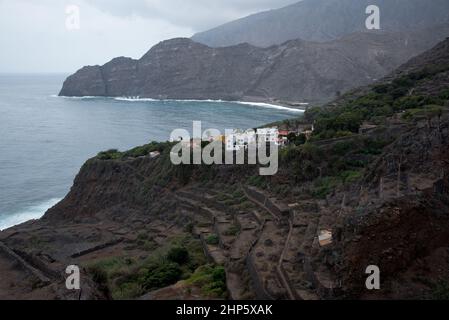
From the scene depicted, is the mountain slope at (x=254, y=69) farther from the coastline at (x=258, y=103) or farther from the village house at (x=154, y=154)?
the village house at (x=154, y=154)

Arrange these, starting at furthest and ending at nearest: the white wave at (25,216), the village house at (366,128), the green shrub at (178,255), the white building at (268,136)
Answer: the white wave at (25,216) → the white building at (268,136) → the village house at (366,128) → the green shrub at (178,255)

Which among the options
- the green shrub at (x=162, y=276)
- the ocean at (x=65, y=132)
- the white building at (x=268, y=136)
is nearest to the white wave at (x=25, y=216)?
the ocean at (x=65, y=132)

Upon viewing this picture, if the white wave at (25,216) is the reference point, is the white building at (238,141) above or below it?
above

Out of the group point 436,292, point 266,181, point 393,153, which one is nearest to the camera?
point 436,292

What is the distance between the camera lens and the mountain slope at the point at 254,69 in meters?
126

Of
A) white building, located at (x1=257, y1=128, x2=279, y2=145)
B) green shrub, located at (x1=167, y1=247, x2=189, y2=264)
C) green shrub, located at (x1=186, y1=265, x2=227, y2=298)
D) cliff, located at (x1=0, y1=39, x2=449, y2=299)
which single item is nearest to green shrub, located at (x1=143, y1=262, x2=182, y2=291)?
cliff, located at (x1=0, y1=39, x2=449, y2=299)

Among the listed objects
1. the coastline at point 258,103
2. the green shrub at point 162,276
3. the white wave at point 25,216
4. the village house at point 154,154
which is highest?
the coastline at point 258,103

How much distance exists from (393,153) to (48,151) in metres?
50.2

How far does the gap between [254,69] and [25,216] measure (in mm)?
109725

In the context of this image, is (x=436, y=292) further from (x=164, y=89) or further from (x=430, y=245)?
(x=164, y=89)

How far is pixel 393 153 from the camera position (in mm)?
16828

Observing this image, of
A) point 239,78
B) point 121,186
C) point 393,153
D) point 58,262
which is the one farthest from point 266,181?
point 239,78

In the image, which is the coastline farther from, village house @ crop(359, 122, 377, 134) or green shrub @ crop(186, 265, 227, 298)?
green shrub @ crop(186, 265, 227, 298)

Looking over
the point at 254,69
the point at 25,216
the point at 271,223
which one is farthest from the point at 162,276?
the point at 254,69
